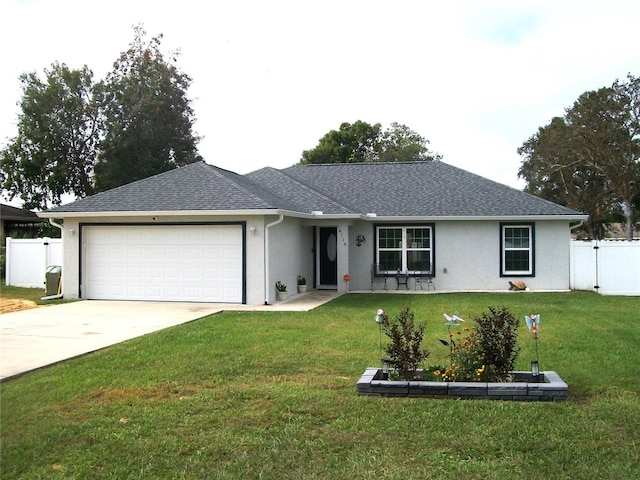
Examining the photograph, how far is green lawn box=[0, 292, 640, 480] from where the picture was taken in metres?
4.70

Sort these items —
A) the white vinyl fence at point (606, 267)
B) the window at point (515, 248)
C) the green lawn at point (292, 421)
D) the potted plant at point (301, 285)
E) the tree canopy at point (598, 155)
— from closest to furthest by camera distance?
the green lawn at point (292, 421)
the potted plant at point (301, 285)
the white vinyl fence at point (606, 267)
the window at point (515, 248)
the tree canopy at point (598, 155)

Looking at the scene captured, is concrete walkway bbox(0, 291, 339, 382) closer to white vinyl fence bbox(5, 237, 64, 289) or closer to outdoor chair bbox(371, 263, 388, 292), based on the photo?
outdoor chair bbox(371, 263, 388, 292)

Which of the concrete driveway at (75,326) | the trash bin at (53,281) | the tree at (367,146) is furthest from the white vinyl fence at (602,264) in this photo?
the tree at (367,146)

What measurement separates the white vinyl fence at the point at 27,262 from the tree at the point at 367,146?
26904mm

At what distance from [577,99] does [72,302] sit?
36.7 m

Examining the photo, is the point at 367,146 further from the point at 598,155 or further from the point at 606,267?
the point at 606,267

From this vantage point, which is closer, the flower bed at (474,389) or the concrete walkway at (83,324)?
the flower bed at (474,389)

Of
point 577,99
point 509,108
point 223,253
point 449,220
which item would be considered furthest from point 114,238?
point 577,99

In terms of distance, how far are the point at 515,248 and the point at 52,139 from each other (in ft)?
93.4

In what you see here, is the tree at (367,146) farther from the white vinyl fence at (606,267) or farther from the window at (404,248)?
the white vinyl fence at (606,267)

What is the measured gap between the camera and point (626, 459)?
15.5ft

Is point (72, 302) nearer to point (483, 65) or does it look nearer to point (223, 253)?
point (223, 253)

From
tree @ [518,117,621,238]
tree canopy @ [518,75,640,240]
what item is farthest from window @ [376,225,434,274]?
tree @ [518,117,621,238]

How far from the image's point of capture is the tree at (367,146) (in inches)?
1822
